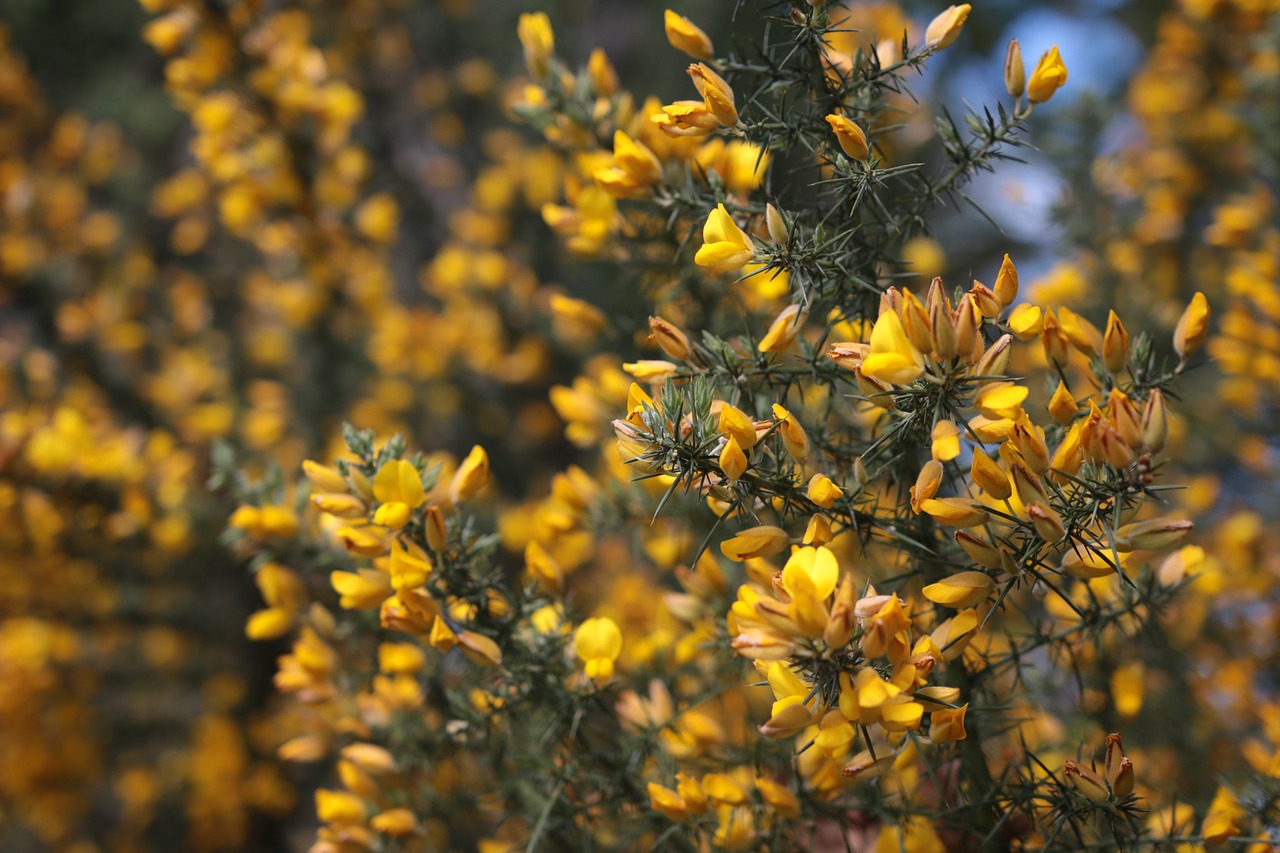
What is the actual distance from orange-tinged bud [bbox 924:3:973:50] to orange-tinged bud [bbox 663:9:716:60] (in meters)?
0.21

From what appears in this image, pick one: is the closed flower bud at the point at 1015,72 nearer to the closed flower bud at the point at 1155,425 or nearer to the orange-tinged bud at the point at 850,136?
the orange-tinged bud at the point at 850,136

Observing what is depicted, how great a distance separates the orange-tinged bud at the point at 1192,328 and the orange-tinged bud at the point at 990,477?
278mm

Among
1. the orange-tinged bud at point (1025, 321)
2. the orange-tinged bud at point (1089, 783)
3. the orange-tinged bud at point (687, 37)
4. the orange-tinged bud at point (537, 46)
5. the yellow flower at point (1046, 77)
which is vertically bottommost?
the orange-tinged bud at point (1089, 783)

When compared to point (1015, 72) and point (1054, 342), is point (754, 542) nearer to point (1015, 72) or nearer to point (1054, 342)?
point (1054, 342)

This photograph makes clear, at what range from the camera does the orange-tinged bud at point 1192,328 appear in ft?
2.53

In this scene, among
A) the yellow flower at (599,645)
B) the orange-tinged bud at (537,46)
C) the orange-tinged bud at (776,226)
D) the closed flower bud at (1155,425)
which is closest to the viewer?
the closed flower bud at (1155,425)

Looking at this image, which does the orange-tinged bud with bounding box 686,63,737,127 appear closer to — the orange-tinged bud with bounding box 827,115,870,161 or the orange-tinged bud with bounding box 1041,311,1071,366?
the orange-tinged bud with bounding box 827,115,870,161

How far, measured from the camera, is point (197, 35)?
1625 mm

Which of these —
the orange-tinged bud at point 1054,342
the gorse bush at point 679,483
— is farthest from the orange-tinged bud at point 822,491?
the orange-tinged bud at point 1054,342

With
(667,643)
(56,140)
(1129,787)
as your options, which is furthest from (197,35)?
(1129,787)

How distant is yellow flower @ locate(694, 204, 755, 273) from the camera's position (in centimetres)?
72

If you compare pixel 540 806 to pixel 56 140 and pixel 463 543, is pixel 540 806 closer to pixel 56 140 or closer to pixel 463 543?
pixel 463 543

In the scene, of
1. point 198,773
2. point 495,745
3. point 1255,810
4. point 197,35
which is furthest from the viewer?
point 198,773

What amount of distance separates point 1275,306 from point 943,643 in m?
0.89
